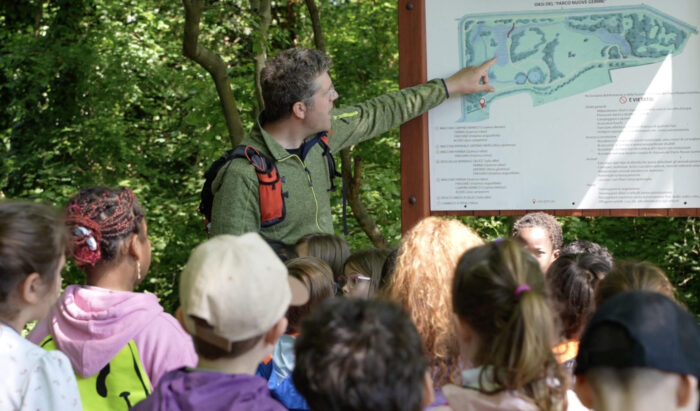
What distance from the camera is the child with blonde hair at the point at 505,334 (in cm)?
214

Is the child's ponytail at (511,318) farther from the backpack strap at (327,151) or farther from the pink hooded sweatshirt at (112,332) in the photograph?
the backpack strap at (327,151)

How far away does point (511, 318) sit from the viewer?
85.4 inches

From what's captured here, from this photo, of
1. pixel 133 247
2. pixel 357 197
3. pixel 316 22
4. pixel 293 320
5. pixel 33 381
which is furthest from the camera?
pixel 357 197

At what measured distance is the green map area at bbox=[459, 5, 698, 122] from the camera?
4.54 metres

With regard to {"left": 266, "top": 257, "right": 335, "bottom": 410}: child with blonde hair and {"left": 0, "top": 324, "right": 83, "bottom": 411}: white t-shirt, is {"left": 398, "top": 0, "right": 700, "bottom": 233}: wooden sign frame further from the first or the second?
{"left": 0, "top": 324, "right": 83, "bottom": 411}: white t-shirt

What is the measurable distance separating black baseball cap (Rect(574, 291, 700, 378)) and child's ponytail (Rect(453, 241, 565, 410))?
0.28m

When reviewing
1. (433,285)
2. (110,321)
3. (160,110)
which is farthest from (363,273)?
(160,110)

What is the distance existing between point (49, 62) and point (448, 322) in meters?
8.05

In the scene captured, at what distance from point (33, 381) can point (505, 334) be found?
130cm

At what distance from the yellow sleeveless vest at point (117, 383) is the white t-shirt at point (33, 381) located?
376mm

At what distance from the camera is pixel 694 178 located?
4.49 meters

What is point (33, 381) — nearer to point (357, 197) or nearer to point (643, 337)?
point (643, 337)

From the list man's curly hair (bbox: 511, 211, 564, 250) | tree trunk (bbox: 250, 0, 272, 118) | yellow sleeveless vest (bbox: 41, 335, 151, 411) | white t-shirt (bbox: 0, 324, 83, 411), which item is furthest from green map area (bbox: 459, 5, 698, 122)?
white t-shirt (bbox: 0, 324, 83, 411)

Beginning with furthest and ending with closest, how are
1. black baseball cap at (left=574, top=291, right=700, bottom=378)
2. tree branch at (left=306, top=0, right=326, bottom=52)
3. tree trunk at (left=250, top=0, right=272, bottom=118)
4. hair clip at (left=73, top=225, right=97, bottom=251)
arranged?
tree branch at (left=306, top=0, right=326, bottom=52) → tree trunk at (left=250, top=0, right=272, bottom=118) → hair clip at (left=73, top=225, right=97, bottom=251) → black baseball cap at (left=574, top=291, right=700, bottom=378)
